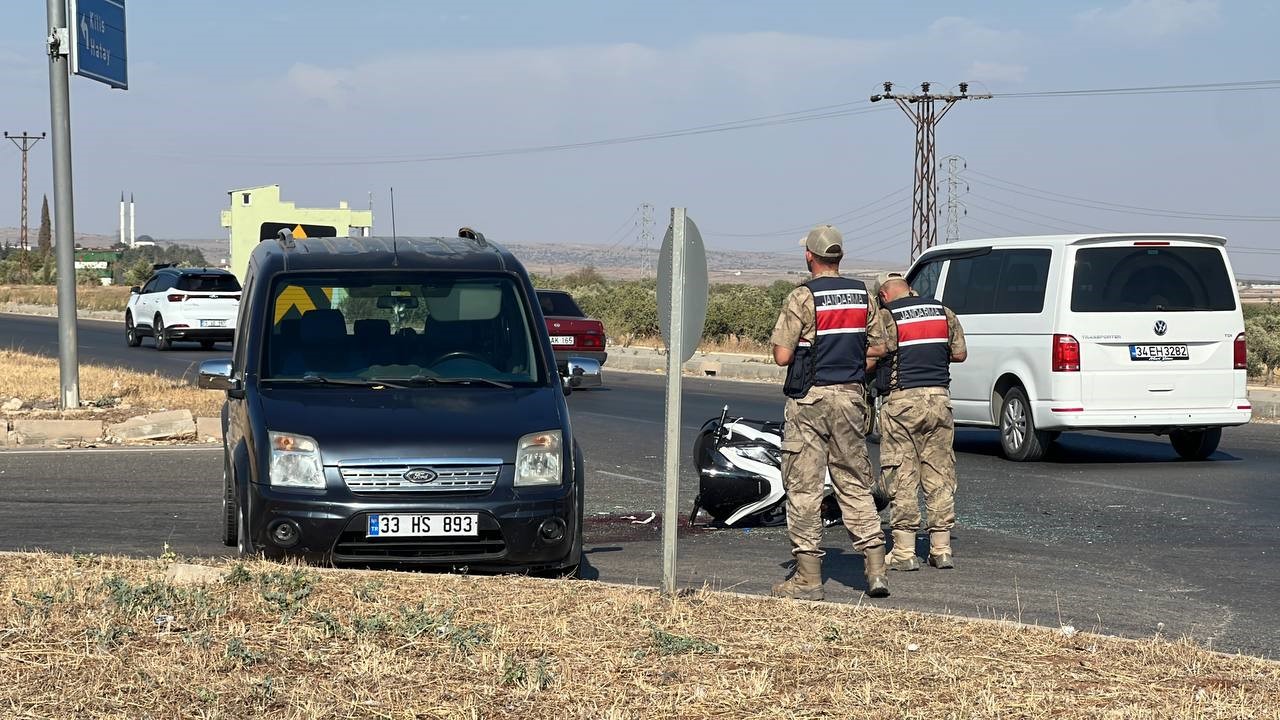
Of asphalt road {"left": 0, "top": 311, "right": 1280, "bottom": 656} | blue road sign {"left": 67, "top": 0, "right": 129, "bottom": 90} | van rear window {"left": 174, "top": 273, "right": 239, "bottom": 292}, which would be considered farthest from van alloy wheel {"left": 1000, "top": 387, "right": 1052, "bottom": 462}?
van rear window {"left": 174, "top": 273, "right": 239, "bottom": 292}

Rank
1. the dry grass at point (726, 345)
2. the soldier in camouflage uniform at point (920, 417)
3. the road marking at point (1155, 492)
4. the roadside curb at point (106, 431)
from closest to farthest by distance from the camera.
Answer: the soldier in camouflage uniform at point (920, 417), the road marking at point (1155, 492), the roadside curb at point (106, 431), the dry grass at point (726, 345)

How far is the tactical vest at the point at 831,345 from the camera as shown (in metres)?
8.14

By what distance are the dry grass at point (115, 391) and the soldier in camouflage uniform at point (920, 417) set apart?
32.1 feet

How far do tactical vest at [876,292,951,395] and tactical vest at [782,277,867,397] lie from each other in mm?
1445

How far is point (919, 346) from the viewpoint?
31.9 ft

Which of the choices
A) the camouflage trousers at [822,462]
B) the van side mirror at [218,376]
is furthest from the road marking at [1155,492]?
the van side mirror at [218,376]

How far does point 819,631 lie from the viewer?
6746 mm

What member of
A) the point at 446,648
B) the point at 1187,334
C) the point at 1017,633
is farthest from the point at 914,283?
the point at 446,648

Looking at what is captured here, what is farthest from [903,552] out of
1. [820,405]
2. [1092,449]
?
[1092,449]

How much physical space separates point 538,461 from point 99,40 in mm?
11791

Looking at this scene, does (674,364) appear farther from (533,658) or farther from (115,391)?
(115,391)

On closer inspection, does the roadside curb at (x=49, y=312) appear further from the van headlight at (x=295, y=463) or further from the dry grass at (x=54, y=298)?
the van headlight at (x=295, y=463)

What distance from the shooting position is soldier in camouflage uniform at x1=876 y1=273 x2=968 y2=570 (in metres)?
9.51

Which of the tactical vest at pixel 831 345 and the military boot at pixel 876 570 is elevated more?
the tactical vest at pixel 831 345
